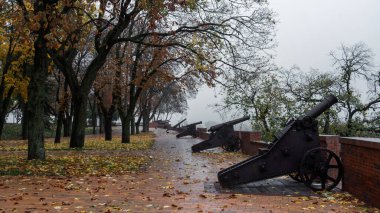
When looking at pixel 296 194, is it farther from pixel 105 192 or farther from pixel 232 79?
pixel 232 79

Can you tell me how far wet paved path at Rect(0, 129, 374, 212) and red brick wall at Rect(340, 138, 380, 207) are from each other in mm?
442

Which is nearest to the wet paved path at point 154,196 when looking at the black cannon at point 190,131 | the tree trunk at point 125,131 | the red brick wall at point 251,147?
the red brick wall at point 251,147

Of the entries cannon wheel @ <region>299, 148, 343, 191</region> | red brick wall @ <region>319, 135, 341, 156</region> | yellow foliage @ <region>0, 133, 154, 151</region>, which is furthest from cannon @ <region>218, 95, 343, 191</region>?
yellow foliage @ <region>0, 133, 154, 151</region>

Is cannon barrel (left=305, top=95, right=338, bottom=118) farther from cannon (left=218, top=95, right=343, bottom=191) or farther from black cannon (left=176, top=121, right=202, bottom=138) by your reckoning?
black cannon (left=176, top=121, right=202, bottom=138)

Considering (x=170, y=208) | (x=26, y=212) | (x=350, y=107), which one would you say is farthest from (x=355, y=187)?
(x=350, y=107)

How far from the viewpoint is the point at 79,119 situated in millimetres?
19094

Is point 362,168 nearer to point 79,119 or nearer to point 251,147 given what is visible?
point 251,147

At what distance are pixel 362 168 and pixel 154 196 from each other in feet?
12.0

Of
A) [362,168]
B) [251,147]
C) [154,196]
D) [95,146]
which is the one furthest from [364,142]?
[95,146]

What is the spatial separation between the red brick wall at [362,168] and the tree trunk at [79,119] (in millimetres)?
12966

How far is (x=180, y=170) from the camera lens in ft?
40.3

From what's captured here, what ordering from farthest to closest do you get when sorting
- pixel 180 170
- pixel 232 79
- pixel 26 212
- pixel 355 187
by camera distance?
pixel 232 79 → pixel 180 170 → pixel 355 187 → pixel 26 212

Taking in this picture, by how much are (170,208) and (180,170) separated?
563 cm

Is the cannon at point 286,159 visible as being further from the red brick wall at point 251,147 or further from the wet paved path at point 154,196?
the red brick wall at point 251,147
